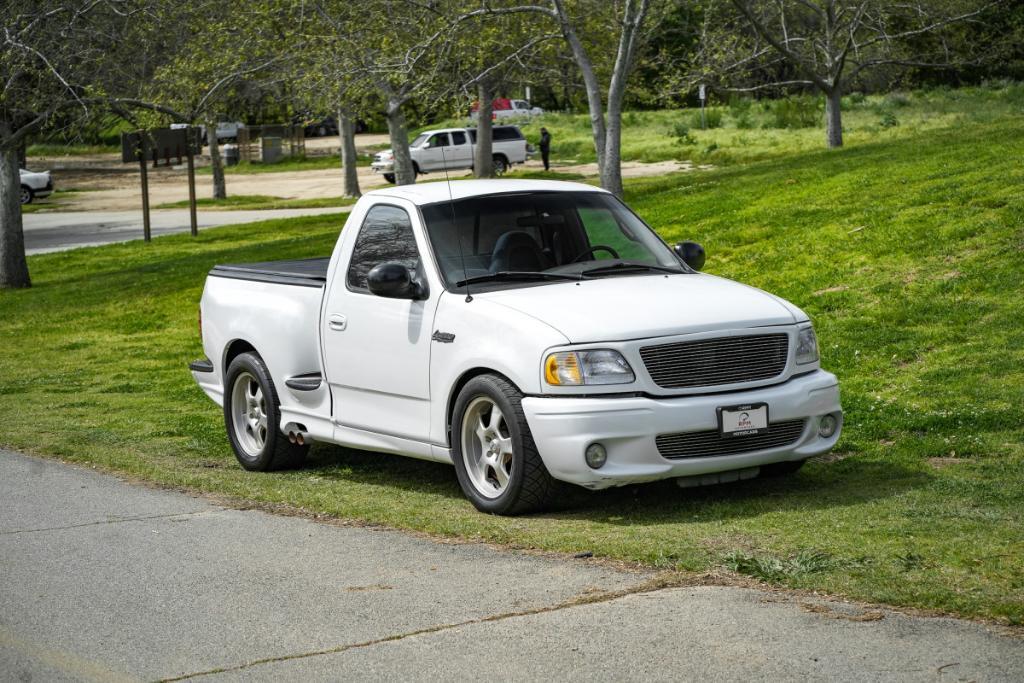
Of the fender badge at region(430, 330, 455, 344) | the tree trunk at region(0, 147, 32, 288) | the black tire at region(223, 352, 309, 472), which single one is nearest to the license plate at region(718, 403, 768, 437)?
the fender badge at region(430, 330, 455, 344)

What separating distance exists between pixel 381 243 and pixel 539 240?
998 millimetres

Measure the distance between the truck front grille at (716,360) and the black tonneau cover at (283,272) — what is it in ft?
9.14

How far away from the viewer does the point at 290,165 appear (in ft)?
217

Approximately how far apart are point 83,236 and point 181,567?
3228cm

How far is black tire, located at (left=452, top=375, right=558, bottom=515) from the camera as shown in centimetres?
750

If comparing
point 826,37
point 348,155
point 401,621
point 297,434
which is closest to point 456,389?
point 297,434

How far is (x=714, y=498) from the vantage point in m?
7.99

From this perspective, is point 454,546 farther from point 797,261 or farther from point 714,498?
point 797,261

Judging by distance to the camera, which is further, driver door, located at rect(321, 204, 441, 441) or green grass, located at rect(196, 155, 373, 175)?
green grass, located at rect(196, 155, 373, 175)

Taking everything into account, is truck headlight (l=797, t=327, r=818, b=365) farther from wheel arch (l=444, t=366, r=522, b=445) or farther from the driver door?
the driver door

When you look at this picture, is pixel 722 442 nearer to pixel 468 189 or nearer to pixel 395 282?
pixel 395 282

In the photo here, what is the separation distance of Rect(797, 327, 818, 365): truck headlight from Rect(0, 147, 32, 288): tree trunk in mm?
19669

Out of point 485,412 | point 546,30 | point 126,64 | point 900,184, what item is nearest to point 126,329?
point 126,64

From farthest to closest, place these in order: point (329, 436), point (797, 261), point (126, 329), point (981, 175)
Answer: point (126, 329) < point (981, 175) < point (797, 261) < point (329, 436)
